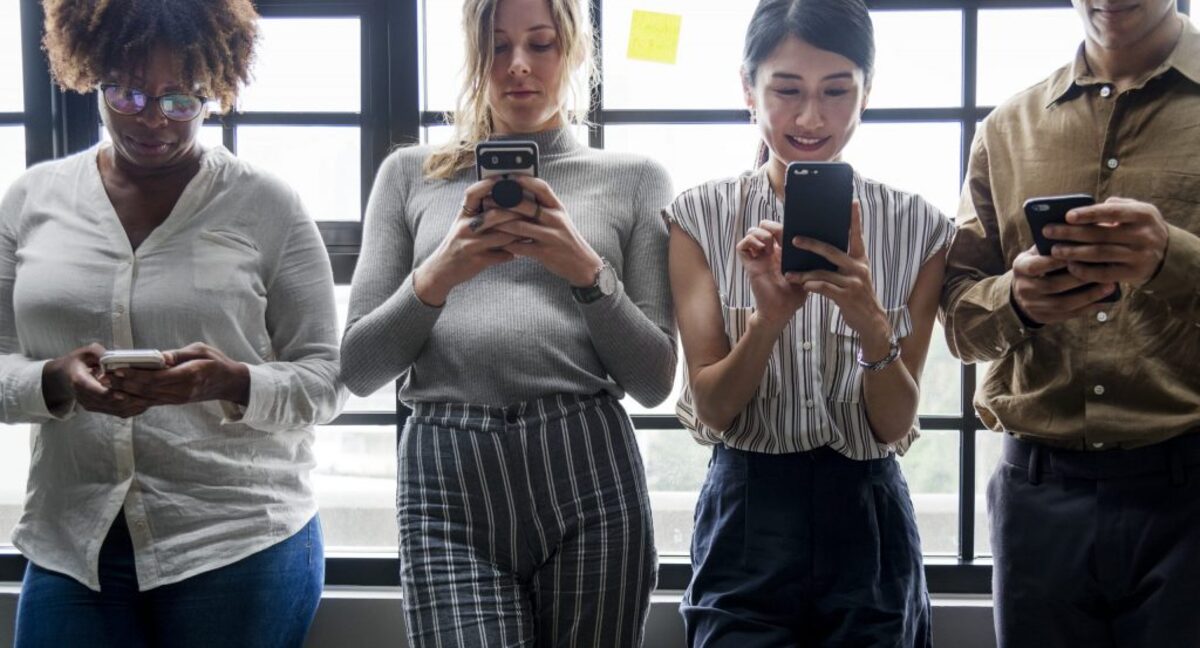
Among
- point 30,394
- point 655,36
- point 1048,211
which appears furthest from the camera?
point 655,36

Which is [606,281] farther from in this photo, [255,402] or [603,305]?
[255,402]

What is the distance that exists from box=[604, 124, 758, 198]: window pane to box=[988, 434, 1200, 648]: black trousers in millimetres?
869

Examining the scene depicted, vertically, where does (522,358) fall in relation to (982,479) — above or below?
above

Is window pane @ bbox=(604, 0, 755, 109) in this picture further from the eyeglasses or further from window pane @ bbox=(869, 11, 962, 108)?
the eyeglasses

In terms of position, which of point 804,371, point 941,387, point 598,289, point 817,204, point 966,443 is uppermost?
point 817,204

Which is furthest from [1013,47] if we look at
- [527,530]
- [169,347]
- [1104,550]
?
[169,347]

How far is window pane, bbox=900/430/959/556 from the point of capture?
1987 millimetres

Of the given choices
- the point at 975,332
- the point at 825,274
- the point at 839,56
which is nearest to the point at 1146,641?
the point at 975,332

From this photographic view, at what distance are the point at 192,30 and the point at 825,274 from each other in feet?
3.39

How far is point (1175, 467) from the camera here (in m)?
1.27

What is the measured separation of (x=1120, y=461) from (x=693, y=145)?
3.32 ft

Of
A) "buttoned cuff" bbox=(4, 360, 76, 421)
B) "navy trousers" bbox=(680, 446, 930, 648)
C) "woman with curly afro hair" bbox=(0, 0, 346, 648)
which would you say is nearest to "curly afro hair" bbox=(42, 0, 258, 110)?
"woman with curly afro hair" bbox=(0, 0, 346, 648)

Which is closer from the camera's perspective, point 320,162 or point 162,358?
point 162,358

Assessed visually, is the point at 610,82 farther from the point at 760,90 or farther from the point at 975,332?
the point at 975,332
